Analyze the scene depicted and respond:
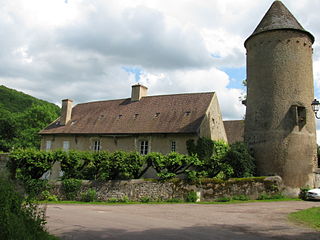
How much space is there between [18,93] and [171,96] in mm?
50962

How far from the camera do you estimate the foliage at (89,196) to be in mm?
18922

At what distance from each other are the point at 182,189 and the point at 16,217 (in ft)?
43.7

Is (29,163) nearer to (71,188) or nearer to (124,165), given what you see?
(71,188)

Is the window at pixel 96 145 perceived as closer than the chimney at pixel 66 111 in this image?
Yes

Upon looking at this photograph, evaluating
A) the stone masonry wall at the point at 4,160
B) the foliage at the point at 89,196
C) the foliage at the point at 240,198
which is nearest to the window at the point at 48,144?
the stone masonry wall at the point at 4,160

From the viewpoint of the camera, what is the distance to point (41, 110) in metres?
40.0

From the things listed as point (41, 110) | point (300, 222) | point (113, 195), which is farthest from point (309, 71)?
point (41, 110)

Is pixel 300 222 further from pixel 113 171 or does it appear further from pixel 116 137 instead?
pixel 116 137

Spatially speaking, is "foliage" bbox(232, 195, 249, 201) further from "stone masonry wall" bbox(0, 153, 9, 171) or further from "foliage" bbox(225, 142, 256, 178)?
"stone masonry wall" bbox(0, 153, 9, 171)

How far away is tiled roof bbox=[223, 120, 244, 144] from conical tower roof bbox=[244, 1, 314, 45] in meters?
16.8

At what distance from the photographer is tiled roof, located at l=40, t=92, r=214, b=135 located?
24.8m

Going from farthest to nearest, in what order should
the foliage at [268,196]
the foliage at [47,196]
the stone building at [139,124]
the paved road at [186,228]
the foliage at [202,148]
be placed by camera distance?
1. the stone building at [139,124]
2. the foliage at [202,148]
3. the foliage at [47,196]
4. the foliage at [268,196]
5. the paved road at [186,228]

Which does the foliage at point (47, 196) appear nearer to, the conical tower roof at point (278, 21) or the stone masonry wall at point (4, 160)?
the stone masonry wall at point (4, 160)

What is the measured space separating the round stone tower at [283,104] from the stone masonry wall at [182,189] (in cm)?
188
